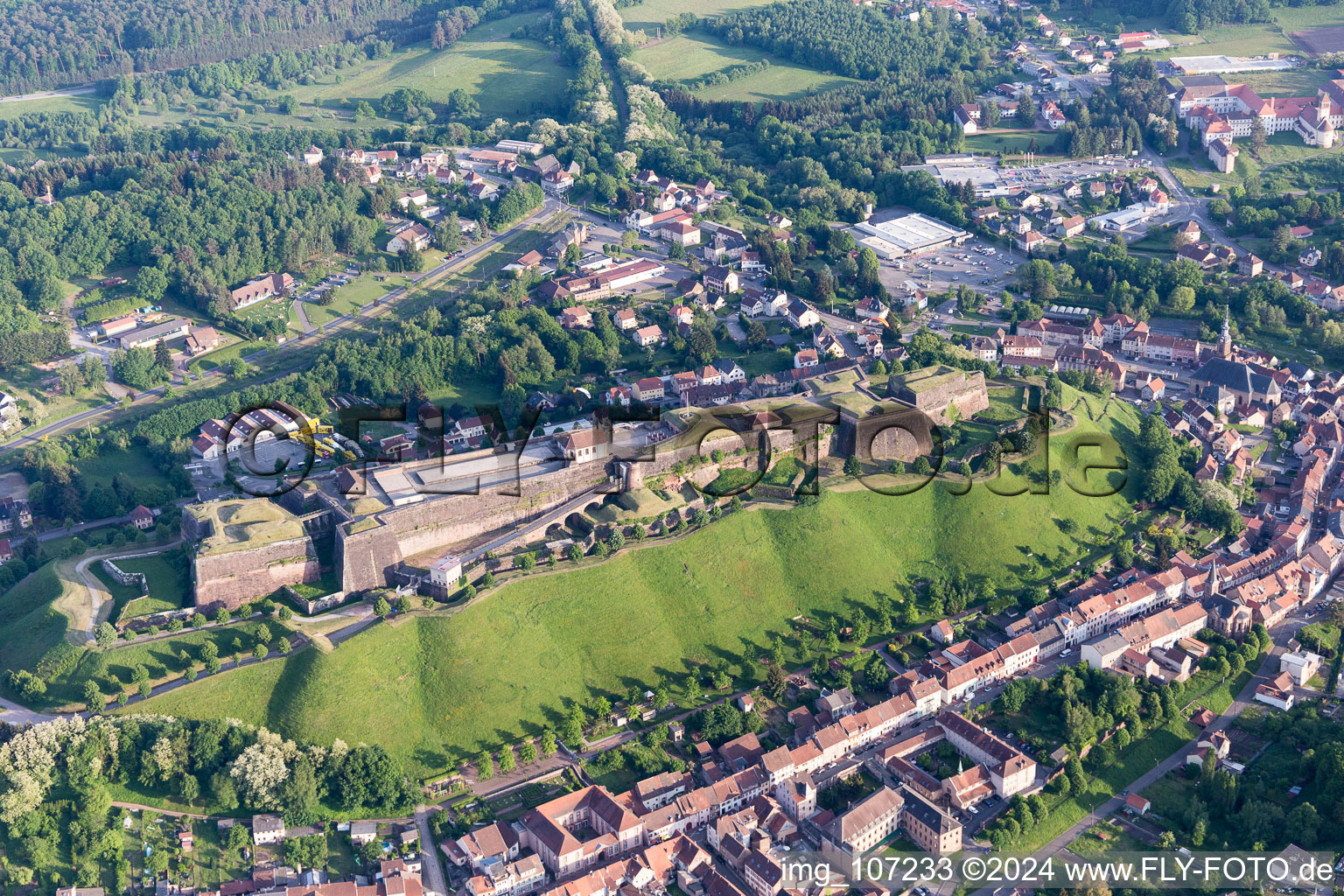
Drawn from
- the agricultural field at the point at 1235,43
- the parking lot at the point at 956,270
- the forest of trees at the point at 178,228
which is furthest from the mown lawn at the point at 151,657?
the agricultural field at the point at 1235,43

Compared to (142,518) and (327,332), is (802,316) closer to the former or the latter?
(327,332)

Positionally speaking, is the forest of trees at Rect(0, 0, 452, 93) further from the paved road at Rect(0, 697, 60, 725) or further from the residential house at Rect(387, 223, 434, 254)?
the paved road at Rect(0, 697, 60, 725)

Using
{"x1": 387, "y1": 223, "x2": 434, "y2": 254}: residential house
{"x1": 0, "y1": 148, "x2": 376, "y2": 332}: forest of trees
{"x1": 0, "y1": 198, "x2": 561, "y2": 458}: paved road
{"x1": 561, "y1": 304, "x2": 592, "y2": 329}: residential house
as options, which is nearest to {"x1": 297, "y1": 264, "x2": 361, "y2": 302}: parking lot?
{"x1": 0, "y1": 148, "x2": 376, "y2": 332}: forest of trees

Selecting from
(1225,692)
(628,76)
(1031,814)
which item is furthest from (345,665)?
(628,76)

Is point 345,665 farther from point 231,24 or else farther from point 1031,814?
point 231,24

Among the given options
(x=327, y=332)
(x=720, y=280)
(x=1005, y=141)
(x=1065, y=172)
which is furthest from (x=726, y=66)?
(x=327, y=332)
